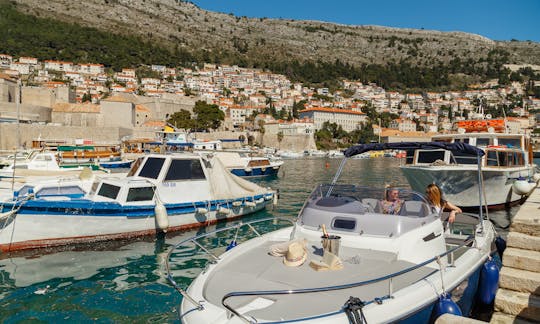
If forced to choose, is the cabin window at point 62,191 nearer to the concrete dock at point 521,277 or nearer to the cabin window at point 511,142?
the concrete dock at point 521,277

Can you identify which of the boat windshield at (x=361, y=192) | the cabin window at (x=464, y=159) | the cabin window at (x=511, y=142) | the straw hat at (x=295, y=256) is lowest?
the straw hat at (x=295, y=256)

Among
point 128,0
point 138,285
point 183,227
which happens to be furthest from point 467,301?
point 128,0

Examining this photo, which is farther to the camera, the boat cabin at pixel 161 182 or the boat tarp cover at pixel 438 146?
the boat cabin at pixel 161 182

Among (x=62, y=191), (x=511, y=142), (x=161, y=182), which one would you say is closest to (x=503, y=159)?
(x=511, y=142)

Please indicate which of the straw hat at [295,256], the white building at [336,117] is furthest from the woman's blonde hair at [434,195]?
the white building at [336,117]

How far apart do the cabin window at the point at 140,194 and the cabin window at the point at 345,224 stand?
6910 mm

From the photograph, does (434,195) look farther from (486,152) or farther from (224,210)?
(486,152)

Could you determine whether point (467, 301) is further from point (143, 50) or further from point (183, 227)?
point (143, 50)

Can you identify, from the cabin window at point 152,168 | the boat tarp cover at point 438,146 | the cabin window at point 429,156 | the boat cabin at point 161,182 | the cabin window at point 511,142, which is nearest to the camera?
the boat tarp cover at point 438,146

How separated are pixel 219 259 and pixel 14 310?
386 centimetres

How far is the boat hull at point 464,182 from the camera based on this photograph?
569 inches

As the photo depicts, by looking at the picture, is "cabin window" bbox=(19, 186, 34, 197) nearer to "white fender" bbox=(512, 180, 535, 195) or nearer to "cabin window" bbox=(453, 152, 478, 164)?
"cabin window" bbox=(453, 152, 478, 164)

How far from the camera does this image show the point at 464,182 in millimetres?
14562

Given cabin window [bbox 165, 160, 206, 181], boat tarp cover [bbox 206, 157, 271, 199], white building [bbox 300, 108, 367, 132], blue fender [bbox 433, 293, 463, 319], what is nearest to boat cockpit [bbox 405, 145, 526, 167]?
boat tarp cover [bbox 206, 157, 271, 199]
